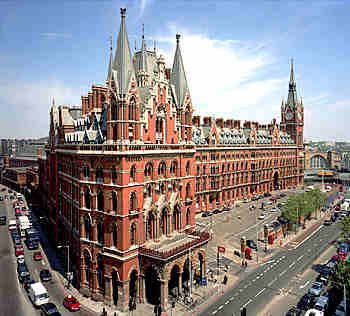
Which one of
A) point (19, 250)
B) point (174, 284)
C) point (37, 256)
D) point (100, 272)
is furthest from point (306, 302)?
point (19, 250)

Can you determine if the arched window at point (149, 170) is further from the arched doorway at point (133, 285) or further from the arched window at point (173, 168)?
the arched doorway at point (133, 285)

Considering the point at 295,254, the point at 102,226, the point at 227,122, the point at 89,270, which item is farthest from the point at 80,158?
the point at 227,122

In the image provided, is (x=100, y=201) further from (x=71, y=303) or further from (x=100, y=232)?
(x=71, y=303)

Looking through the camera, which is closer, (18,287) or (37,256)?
(18,287)

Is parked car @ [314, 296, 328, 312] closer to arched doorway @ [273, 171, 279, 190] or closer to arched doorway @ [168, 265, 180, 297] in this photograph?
arched doorway @ [168, 265, 180, 297]

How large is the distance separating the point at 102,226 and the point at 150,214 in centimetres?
823

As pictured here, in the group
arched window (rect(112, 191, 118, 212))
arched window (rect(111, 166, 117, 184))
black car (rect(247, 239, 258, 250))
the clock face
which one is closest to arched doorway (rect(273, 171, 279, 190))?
the clock face

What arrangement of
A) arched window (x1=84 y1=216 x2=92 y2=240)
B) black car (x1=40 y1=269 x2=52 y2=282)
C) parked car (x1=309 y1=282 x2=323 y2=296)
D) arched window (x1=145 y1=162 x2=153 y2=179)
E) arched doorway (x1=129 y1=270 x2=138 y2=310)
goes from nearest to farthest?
arched doorway (x1=129 y1=270 x2=138 y2=310), parked car (x1=309 y1=282 x2=323 y2=296), arched window (x1=145 y1=162 x2=153 y2=179), arched window (x1=84 y1=216 x2=92 y2=240), black car (x1=40 y1=269 x2=52 y2=282)

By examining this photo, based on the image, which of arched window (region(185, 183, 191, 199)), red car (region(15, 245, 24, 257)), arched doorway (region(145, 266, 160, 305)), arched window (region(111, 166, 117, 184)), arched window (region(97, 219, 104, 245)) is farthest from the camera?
red car (region(15, 245, 24, 257))

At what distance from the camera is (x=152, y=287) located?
2264 inches

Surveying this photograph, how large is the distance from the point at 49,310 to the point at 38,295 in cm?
484

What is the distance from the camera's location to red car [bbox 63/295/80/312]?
52.4 meters

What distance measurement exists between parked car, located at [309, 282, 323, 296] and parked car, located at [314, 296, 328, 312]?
9.19ft

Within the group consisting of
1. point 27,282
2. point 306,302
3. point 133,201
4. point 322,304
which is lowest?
point 306,302
